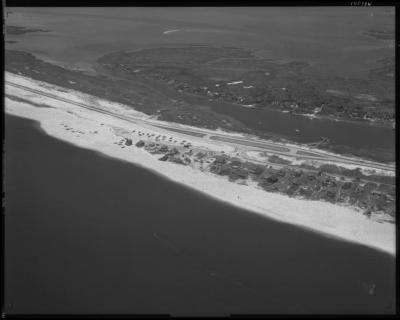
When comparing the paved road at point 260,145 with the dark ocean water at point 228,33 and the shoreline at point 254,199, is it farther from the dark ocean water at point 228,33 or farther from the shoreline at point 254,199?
the dark ocean water at point 228,33

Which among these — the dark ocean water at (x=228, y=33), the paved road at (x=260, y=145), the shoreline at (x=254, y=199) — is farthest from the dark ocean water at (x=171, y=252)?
the dark ocean water at (x=228, y=33)

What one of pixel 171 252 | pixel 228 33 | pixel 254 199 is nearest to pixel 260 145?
pixel 254 199

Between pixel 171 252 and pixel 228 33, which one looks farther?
pixel 228 33

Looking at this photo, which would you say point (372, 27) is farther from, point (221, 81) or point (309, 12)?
point (221, 81)

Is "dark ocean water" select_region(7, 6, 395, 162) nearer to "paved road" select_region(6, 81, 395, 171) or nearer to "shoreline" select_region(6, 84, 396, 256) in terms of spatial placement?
"paved road" select_region(6, 81, 395, 171)

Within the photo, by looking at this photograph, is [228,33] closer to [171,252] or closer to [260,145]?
[260,145]

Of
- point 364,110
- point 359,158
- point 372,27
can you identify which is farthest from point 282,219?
point 372,27
